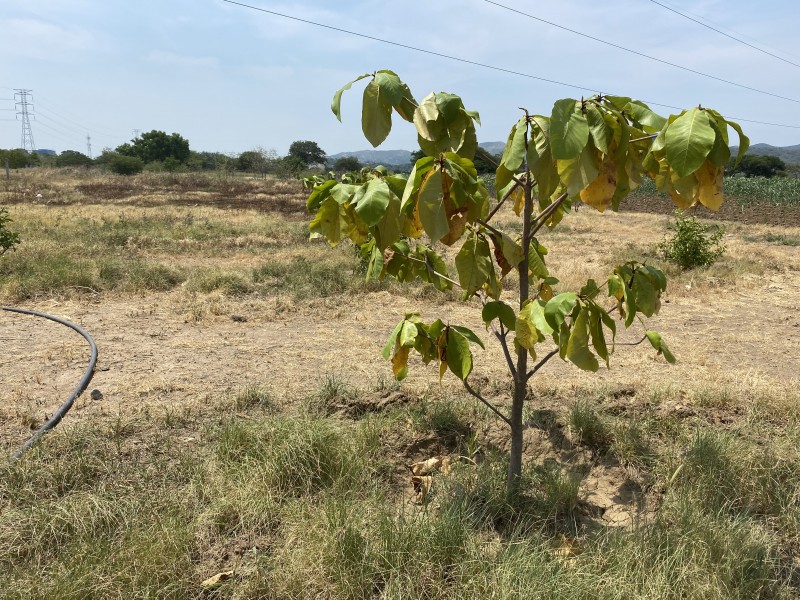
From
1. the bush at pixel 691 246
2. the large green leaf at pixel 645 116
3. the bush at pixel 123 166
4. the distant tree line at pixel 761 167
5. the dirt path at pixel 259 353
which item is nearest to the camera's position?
the large green leaf at pixel 645 116

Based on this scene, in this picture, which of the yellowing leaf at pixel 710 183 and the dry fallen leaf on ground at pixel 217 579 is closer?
the yellowing leaf at pixel 710 183

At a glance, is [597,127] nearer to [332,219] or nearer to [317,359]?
[332,219]

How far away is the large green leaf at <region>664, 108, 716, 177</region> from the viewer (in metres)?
1.32

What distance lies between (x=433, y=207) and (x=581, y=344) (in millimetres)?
611

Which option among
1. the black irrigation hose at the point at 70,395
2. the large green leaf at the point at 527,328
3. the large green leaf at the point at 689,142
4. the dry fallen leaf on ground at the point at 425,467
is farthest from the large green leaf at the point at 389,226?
the black irrigation hose at the point at 70,395

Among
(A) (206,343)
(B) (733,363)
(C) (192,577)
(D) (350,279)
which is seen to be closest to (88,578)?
(C) (192,577)

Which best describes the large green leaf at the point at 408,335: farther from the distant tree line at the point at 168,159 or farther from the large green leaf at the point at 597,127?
the distant tree line at the point at 168,159

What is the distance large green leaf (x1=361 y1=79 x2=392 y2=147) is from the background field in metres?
1.37

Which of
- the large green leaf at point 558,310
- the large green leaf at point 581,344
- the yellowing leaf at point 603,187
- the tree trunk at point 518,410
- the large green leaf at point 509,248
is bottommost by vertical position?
the tree trunk at point 518,410

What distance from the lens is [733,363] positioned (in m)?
4.69

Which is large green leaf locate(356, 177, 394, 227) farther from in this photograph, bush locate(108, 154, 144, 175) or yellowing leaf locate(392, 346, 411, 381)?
bush locate(108, 154, 144, 175)

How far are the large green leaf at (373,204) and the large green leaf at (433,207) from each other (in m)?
0.10

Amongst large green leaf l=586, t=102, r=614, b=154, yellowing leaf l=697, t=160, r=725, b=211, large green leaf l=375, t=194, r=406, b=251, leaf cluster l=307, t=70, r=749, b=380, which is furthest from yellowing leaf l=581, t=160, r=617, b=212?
large green leaf l=375, t=194, r=406, b=251

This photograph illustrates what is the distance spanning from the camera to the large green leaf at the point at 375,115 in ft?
5.38
